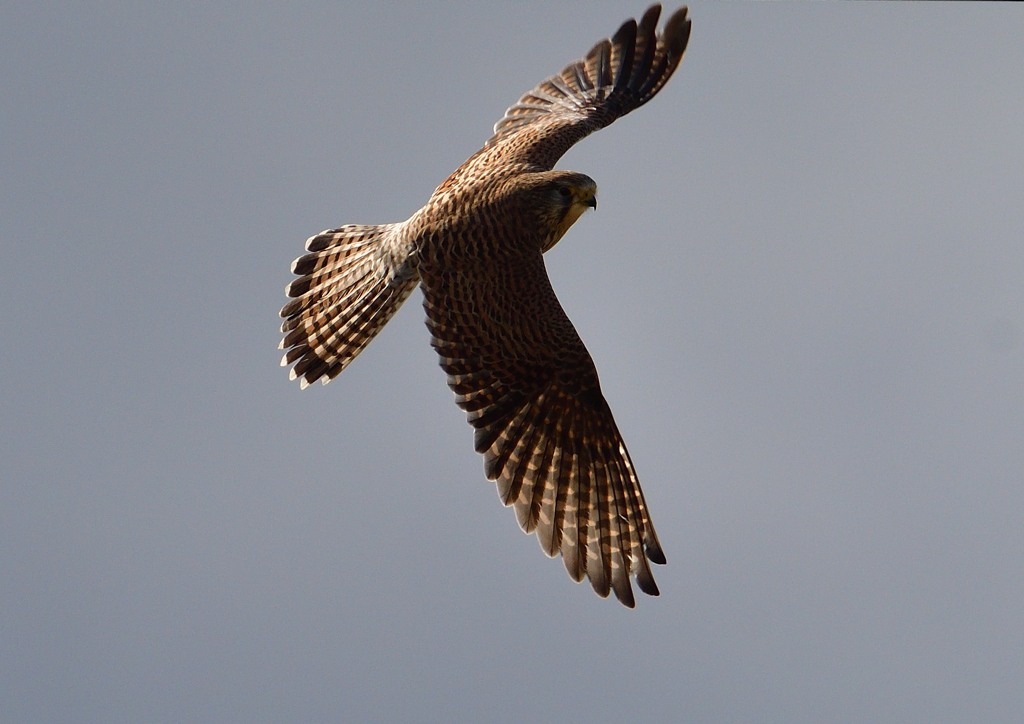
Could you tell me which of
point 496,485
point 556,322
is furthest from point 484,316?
point 496,485

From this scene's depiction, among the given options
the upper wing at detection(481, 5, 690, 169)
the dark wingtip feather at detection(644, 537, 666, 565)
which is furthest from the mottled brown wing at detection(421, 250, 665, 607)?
the upper wing at detection(481, 5, 690, 169)

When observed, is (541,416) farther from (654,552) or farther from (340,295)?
(340,295)

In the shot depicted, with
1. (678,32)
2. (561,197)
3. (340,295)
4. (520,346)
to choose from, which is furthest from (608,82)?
(520,346)

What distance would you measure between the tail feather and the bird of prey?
2 centimetres

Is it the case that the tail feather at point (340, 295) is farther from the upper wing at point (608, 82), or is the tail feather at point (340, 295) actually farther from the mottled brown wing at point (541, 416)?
the upper wing at point (608, 82)

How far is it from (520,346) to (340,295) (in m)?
1.84

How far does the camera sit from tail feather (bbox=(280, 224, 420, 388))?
35.4ft

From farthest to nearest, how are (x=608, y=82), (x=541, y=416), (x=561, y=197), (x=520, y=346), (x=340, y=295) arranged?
(x=608, y=82) → (x=340, y=295) → (x=541, y=416) → (x=520, y=346) → (x=561, y=197)

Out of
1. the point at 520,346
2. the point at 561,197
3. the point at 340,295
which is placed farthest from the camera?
the point at 340,295

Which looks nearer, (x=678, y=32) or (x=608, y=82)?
(x=678, y=32)

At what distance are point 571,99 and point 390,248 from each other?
10.2 ft

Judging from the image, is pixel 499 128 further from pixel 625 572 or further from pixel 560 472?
pixel 625 572

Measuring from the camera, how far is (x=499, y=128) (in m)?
12.6

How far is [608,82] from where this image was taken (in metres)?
12.9
